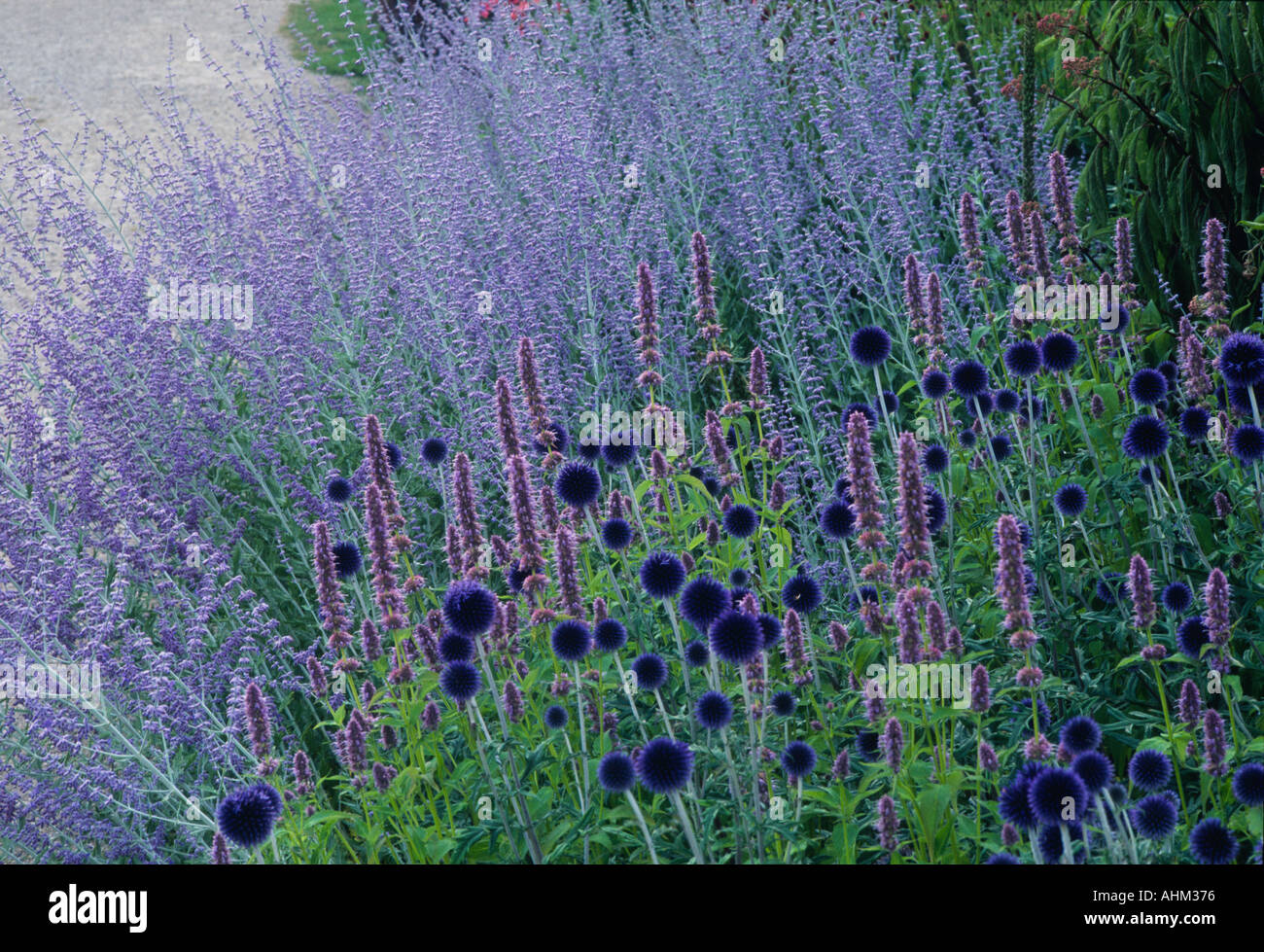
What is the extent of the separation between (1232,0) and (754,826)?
3912 millimetres

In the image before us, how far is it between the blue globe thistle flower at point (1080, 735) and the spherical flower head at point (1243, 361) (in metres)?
1.44

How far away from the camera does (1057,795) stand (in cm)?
249

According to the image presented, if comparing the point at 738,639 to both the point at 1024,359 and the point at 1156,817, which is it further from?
the point at 1024,359

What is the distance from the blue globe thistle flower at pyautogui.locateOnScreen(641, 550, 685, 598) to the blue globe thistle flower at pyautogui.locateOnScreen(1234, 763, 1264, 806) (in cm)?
136

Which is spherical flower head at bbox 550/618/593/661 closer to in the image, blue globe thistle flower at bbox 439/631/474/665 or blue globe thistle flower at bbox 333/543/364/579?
blue globe thistle flower at bbox 439/631/474/665

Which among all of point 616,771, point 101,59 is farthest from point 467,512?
point 101,59

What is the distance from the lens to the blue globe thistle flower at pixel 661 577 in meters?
3.24

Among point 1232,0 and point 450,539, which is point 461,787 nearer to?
point 450,539

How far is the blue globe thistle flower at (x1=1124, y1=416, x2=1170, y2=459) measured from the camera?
3.64 metres

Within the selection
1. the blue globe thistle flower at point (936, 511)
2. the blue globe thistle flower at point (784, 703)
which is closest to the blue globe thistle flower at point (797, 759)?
the blue globe thistle flower at point (784, 703)

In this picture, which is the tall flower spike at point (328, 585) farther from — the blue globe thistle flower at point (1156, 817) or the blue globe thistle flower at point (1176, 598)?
the blue globe thistle flower at point (1176, 598)

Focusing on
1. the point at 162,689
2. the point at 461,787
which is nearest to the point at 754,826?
the point at 461,787

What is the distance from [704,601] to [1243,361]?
1.88 m
